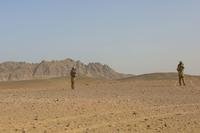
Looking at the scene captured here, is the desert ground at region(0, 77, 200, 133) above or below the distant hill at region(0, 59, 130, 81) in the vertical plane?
below

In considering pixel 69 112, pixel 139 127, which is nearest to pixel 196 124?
pixel 139 127

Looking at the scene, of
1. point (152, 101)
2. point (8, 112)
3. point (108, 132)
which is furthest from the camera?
point (152, 101)

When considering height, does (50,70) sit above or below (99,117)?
Answer: above

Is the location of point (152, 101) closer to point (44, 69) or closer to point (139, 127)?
point (139, 127)

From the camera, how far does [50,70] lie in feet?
460

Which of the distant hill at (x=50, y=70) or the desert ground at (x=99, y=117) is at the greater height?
the distant hill at (x=50, y=70)

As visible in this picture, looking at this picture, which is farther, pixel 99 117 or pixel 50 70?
pixel 50 70

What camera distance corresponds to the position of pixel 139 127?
14883 mm

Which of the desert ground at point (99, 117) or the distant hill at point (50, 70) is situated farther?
the distant hill at point (50, 70)

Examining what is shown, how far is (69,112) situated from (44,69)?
124 meters

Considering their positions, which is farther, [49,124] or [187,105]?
[187,105]

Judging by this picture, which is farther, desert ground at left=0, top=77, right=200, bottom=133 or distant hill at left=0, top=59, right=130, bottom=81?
distant hill at left=0, top=59, right=130, bottom=81

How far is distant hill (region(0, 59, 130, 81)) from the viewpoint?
13700 cm

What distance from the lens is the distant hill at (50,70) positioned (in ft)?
449
